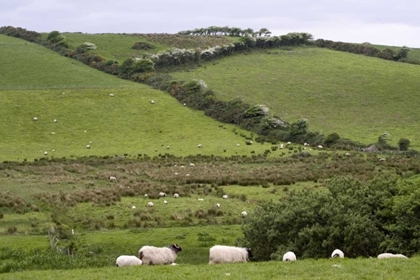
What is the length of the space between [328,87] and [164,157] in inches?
1960

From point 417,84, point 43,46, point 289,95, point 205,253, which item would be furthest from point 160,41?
point 205,253

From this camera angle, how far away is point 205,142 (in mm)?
69875

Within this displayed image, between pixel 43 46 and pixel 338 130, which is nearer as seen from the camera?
pixel 338 130

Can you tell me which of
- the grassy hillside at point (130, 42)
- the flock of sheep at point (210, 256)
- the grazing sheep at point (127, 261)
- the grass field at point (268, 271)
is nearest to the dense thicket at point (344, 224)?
the flock of sheep at point (210, 256)

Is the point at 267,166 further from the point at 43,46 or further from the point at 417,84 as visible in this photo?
the point at 43,46

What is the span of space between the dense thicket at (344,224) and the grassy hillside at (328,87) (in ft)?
158

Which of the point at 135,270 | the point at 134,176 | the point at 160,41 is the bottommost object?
the point at 134,176

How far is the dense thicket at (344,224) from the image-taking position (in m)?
23.6

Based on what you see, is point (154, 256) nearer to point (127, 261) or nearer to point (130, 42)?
point (127, 261)

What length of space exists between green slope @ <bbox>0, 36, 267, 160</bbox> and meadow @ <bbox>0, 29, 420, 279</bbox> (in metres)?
0.23

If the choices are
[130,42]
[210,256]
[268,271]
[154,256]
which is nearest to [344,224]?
[210,256]

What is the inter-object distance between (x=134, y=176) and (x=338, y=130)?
37566mm

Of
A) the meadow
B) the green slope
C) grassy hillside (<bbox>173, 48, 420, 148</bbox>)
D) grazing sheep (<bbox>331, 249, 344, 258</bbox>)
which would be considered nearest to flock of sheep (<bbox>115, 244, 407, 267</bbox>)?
grazing sheep (<bbox>331, 249, 344, 258</bbox>)

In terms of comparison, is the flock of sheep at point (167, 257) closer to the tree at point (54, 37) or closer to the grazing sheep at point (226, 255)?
the grazing sheep at point (226, 255)
